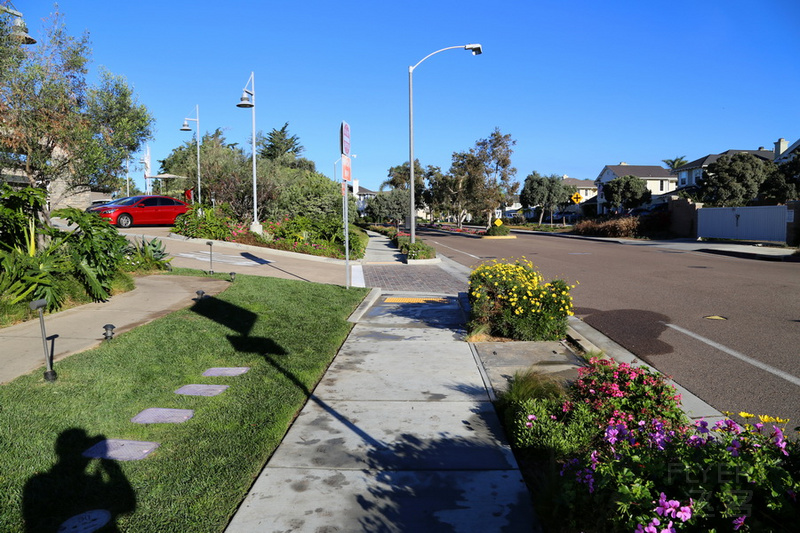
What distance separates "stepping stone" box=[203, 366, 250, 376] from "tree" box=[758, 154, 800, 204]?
138ft

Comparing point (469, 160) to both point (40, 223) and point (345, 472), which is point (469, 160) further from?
point (345, 472)

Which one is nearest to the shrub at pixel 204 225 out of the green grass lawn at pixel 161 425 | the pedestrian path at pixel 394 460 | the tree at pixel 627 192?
the green grass lawn at pixel 161 425

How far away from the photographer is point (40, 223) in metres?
9.34

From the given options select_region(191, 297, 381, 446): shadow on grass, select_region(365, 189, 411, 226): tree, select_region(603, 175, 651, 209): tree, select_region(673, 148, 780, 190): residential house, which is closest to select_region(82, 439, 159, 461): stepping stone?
select_region(191, 297, 381, 446): shadow on grass

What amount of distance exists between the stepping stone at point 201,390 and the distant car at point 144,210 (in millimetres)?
22804

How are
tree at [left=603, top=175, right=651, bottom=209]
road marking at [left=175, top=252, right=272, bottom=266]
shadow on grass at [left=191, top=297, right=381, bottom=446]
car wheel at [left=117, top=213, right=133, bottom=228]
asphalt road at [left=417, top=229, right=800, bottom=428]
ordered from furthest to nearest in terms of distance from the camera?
tree at [left=603, top=175, right=651, bottom=209], car wheel at [left=117, top=213, right=133, bottom=228], road marking at [left=175, top=252, right=272, bottom=266], asphalt road at [left=417, top=229, right=800, bottom=428], shadow on grass at [left=191, top=297, right=381, bottom=446]

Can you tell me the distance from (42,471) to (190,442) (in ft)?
3.20

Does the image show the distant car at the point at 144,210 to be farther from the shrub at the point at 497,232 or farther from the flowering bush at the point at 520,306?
the shrub at the point at 497,232

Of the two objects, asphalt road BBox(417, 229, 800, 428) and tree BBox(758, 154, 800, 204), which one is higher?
tree BBox(758, 154, 800, 204)

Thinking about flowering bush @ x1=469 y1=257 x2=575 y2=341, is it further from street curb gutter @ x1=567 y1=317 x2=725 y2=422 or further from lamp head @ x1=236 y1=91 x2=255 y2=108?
lamp head @ x1=236 y1=91 x2=255 y2=108

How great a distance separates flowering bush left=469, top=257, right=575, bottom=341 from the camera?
306 inches

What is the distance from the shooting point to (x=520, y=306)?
778 centimetres

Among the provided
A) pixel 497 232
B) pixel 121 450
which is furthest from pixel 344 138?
pixel 497 232

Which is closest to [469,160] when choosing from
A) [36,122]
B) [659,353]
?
[36,122]
